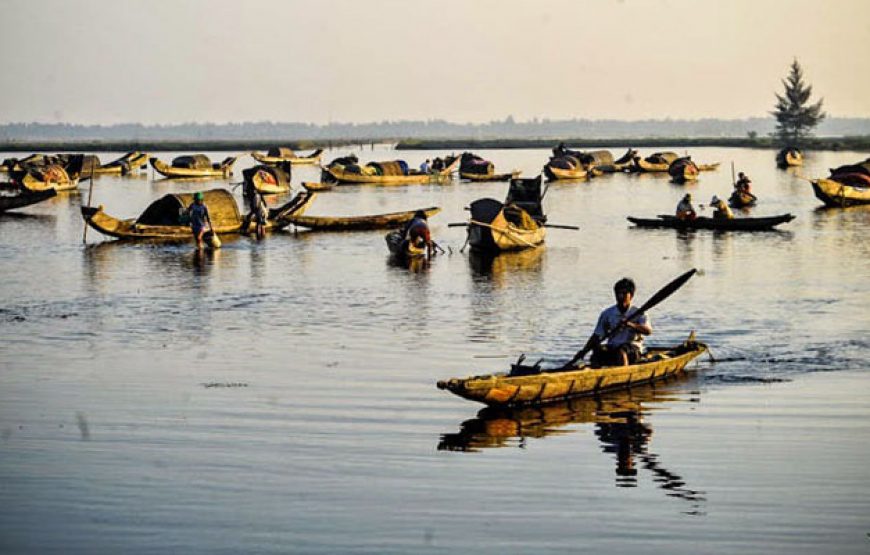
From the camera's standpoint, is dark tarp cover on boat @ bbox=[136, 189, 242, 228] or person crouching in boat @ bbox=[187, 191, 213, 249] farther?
dark tarp cover on boat @ bbox=[136, 189, 242, 228]

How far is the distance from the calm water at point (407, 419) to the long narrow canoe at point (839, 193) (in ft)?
76.4

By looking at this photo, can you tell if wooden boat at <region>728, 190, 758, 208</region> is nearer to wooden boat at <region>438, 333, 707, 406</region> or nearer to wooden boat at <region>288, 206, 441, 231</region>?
wooden boat at <region>288, 206, 441, 231</region>

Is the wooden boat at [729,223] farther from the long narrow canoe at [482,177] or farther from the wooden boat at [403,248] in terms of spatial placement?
the long narrow canoe at [482,177]

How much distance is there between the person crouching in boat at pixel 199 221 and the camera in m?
38.9

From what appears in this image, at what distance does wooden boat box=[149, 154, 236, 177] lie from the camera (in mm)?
92700

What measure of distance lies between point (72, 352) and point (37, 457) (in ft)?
26.3

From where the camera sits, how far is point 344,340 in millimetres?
23062

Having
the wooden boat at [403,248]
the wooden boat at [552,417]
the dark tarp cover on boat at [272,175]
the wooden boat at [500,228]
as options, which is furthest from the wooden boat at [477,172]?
the wooden boat at [552,417]

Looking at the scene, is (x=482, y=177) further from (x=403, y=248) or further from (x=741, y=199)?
(x=403, y=248)

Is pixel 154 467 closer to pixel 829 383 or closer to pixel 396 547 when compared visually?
pixel 396 547

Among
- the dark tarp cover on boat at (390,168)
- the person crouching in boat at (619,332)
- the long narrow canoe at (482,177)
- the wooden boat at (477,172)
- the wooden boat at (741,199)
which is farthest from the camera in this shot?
the wooden boat at (477,172)

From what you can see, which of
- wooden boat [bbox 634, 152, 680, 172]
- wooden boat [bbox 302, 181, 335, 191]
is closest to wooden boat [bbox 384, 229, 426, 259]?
wooden boat [bbox 302, 181, 335, 191]

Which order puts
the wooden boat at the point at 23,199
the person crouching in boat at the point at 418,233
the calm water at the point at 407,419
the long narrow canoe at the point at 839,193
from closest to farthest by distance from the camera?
the calm water at the point at 407,419, the person crouching in boat at the point at 418,233, the wooden boat at the point at 23,199, the long narrow canoe at the point at 839,193

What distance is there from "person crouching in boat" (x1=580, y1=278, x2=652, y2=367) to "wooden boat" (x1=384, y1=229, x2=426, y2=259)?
1968cm
